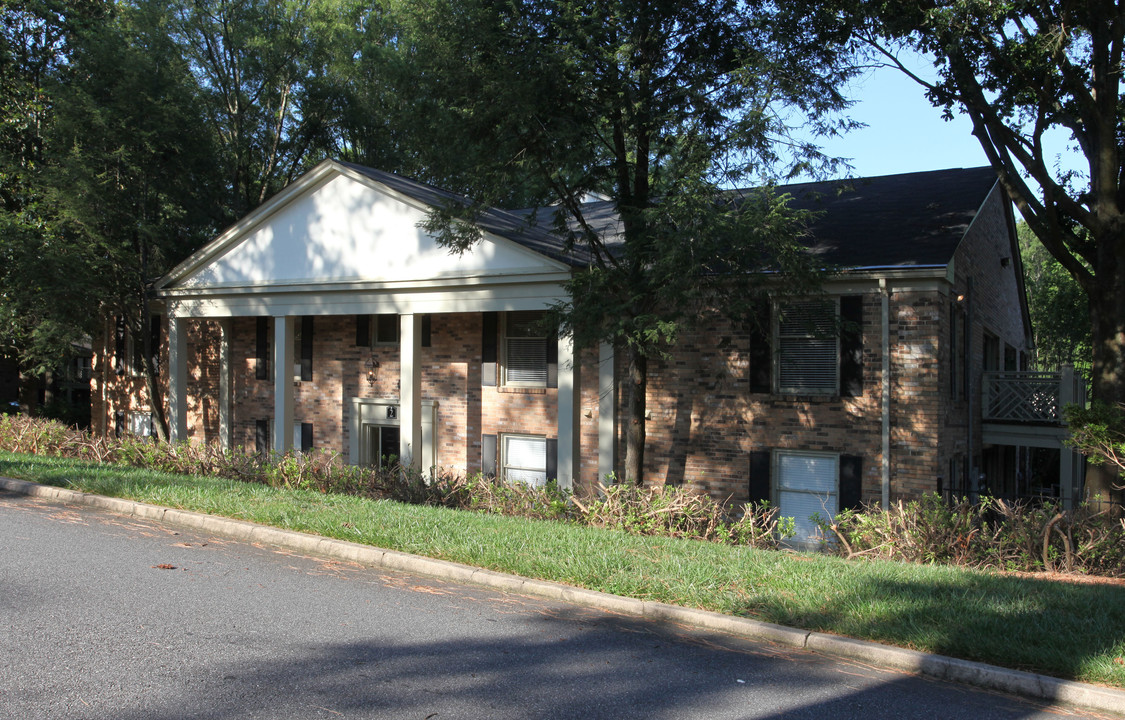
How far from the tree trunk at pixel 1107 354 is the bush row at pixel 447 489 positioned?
184 inches

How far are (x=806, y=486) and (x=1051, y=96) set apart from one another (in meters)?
7.20

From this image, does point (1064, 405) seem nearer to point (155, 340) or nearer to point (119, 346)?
point (155, 340)

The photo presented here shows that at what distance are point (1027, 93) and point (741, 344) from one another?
609cm

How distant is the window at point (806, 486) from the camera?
13.7 metres

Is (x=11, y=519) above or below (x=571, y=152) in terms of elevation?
below

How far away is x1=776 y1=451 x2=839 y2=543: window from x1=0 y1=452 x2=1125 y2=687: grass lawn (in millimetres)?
4776

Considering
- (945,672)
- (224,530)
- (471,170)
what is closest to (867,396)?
(471,170)

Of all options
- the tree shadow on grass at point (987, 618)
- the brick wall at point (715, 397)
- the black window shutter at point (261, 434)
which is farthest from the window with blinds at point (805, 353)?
the black window shutter at point (261, 434)

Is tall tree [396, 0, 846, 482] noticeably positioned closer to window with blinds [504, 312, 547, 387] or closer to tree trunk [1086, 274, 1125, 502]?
window with blinds [504, 312, 547, 387]

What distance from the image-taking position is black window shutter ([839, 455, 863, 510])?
13266 millimetres

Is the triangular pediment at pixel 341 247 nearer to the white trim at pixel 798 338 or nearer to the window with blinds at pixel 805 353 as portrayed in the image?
the white trim at pixel 798 338

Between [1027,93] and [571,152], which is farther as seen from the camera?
[1027,93]

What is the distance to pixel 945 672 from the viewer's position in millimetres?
5672

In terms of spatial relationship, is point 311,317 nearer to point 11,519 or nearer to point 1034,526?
point 11,519
